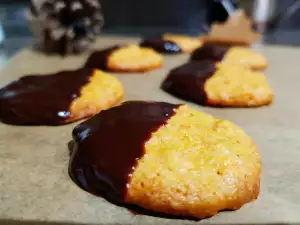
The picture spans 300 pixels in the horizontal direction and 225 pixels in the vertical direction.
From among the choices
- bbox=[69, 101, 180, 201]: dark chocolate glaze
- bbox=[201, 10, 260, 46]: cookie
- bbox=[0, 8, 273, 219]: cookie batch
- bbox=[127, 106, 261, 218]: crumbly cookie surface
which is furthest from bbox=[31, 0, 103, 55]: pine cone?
bbox=[127, 106, 261, 218]: crumbly cookie surface

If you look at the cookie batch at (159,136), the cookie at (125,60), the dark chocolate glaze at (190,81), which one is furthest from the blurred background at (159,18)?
the cookie batch at (159,136)

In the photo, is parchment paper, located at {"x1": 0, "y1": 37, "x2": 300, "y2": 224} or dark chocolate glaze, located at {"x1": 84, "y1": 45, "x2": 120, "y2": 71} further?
dark chocolate glaze, located at {"x1": 84, "y1": 45, "x2": 120, "y2": 71}

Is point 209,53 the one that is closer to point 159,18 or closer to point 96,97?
point 96,97

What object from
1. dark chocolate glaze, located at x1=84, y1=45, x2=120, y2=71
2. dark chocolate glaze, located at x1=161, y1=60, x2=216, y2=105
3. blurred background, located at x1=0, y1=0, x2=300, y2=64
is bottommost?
blurred background, located at x1=0, y1=0, x2=300, y2=64

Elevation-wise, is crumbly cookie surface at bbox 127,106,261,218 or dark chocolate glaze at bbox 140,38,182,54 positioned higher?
crumbly cookie surface at bbox 127,106,261,218

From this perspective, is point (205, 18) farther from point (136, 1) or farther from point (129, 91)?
point (129, 91)

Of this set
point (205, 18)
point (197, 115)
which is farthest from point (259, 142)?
point (205, 18)

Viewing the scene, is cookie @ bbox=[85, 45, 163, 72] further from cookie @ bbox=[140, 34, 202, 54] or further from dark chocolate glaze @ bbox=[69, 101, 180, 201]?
dark chocolate glaze @ bbox=[69, 101, 180, 201]
